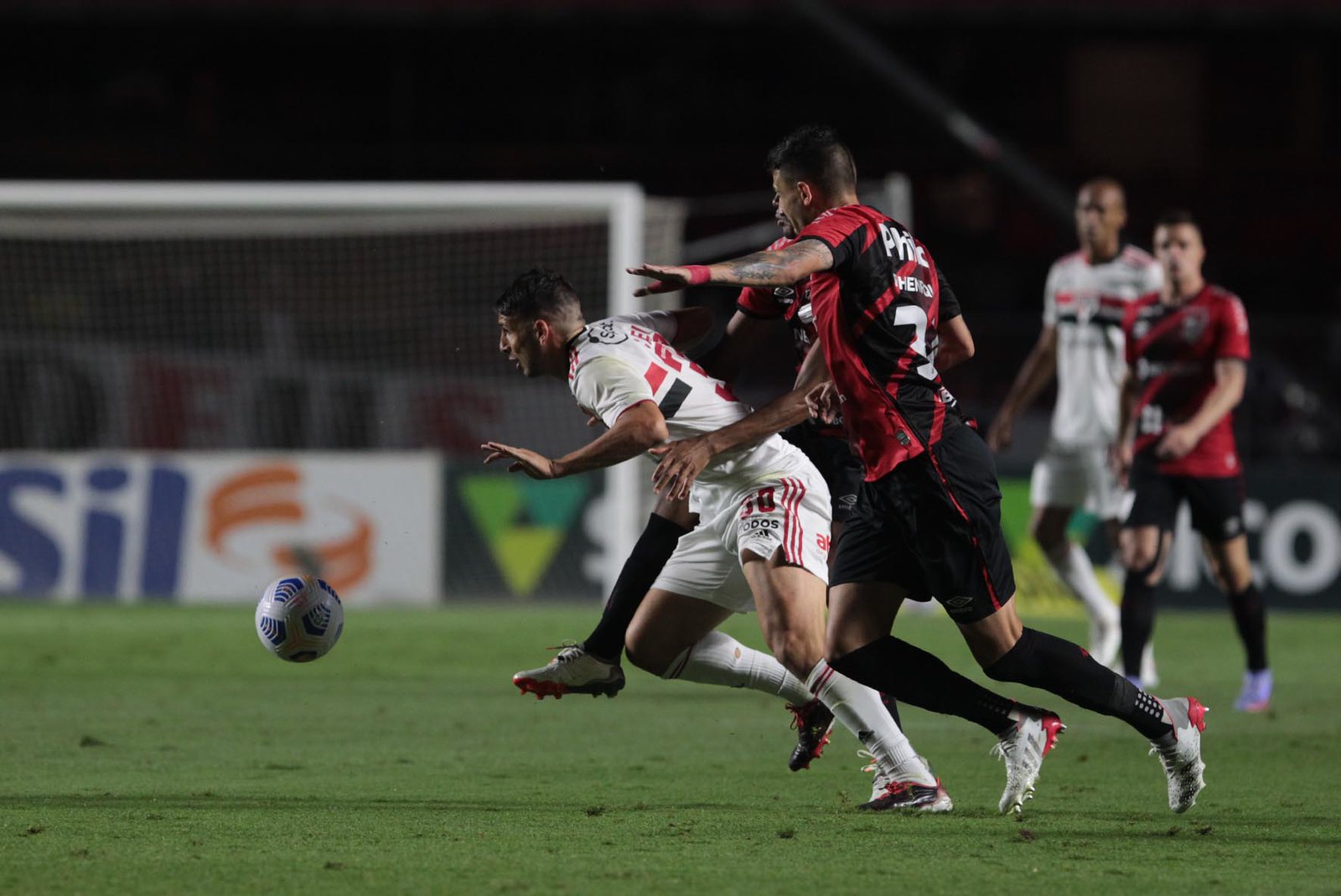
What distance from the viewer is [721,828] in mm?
5145

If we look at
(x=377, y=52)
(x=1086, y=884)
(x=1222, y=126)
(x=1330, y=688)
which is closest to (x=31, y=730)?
(x=1086, y=884)

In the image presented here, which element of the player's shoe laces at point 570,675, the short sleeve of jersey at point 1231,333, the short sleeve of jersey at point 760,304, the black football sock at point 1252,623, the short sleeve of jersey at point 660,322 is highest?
the short sleeve of jersey at point 1231,333

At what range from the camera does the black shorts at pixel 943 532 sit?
517cm

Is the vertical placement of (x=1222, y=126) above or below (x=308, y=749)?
above

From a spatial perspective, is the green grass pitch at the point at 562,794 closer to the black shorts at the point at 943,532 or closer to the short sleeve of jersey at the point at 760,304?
the black shorts at the point at 943,532

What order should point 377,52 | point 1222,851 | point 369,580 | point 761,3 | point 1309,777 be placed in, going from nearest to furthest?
point 1222,851, point 1309,777, point 369,580, point 761,3, point 377,52

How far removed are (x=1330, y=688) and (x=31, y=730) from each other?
659cm

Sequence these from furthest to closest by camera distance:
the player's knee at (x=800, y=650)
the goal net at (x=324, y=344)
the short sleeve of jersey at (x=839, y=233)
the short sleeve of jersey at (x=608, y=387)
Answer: the goal net at (x=324, y=344)
the player's knee at (x=800, y=650)
the short sleeve of jersey at (x=608, y=387)
the short sleeve of jersey at (x=839, y=233)

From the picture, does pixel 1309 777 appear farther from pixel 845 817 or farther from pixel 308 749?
pixel 308 749

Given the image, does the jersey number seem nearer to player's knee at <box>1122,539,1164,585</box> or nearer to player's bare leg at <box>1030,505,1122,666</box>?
player's knee at <box>1122,539,1164,585</box>

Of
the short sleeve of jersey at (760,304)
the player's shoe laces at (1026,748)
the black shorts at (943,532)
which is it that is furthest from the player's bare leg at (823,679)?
the short sleeve of jersey at (760,304)

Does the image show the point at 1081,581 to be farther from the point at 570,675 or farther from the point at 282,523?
the point at 282,523

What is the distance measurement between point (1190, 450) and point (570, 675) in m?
3.56

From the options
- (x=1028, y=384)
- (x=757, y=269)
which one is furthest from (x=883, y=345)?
(x=1028, y=384)
